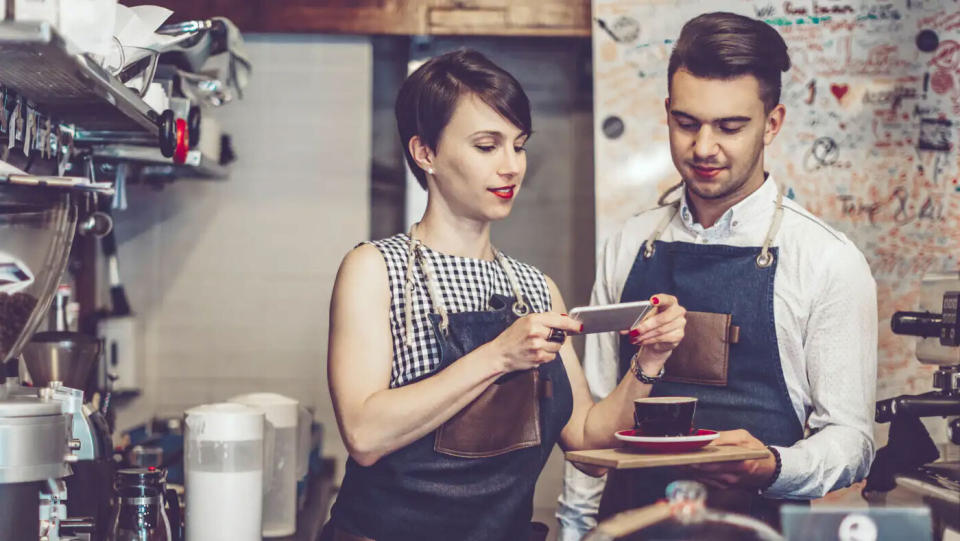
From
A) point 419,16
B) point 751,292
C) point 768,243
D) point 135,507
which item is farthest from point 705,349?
point 419,16

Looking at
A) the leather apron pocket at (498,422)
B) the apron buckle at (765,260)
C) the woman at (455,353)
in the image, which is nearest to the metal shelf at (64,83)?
the woman at (455,353)

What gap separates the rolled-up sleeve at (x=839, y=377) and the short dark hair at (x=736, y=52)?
42cm

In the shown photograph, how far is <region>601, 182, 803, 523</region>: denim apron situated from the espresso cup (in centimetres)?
45

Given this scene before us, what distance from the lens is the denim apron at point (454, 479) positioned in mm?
1981

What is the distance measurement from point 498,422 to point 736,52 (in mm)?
1003

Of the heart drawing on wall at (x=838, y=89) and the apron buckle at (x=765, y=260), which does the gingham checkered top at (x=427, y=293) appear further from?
the heart drawing on wall at (x=838, y=89)

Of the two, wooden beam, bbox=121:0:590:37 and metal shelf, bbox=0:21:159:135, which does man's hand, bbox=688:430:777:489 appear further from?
wooden beam, bbox=121:0:590:37

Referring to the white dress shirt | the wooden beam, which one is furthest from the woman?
the wooden beam

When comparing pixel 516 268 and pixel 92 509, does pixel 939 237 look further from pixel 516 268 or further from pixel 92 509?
pixel 92 509

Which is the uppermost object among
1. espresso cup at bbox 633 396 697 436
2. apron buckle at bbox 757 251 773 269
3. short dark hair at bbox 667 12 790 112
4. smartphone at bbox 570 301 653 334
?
short dark hair at bbox 667 12 790 112

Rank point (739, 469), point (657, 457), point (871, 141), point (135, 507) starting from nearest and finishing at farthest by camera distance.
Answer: point (657, 457) → point (739, 469) → point (135, 507) → point (871, 141)

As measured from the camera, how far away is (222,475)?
7.55 feet

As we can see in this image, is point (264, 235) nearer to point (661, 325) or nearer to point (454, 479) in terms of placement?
point (454, 479)

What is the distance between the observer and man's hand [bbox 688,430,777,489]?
1.88 m
